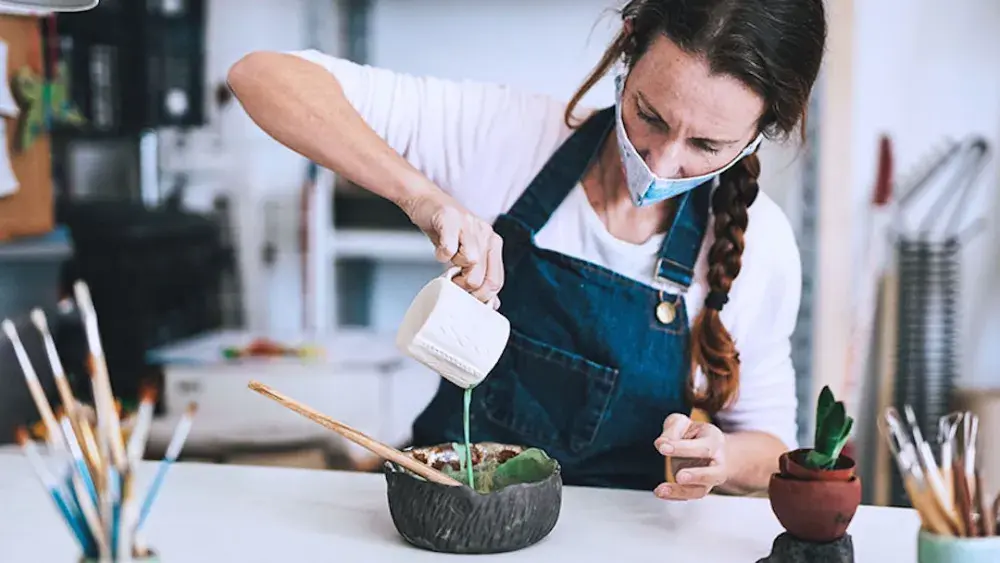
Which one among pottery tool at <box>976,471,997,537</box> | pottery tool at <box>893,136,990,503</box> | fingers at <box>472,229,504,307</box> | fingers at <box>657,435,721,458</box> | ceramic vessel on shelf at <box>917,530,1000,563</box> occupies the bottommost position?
pottery tool at <box>893,136,990,503</box>

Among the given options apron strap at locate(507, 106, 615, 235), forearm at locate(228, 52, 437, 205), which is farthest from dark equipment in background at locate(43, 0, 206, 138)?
apron strap at locate(507, 106, 615, 235)

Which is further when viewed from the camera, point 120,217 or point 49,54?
point 120,217

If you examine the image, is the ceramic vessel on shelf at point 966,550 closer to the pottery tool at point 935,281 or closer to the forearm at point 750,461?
the forearm at point 750,461

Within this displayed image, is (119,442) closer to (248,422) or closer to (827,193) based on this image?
(248,422)

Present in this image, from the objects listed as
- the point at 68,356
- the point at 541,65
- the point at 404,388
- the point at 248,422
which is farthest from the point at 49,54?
the point at 541,65

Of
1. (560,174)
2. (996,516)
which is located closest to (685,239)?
(560,174)

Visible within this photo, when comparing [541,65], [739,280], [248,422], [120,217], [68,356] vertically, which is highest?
[541,65]

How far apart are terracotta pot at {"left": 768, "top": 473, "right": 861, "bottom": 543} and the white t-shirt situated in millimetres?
435

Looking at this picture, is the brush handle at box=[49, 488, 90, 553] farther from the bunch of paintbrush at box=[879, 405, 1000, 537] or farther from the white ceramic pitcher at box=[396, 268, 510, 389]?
the bunch of paintbrush at box=[879, 405, 1000, 537]

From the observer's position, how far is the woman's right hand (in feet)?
3.44

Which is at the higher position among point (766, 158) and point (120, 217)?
point (766, 158)

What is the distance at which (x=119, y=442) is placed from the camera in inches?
26.4

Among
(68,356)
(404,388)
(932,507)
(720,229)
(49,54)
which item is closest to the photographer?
(932,507)

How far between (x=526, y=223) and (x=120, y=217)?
1.73 m
